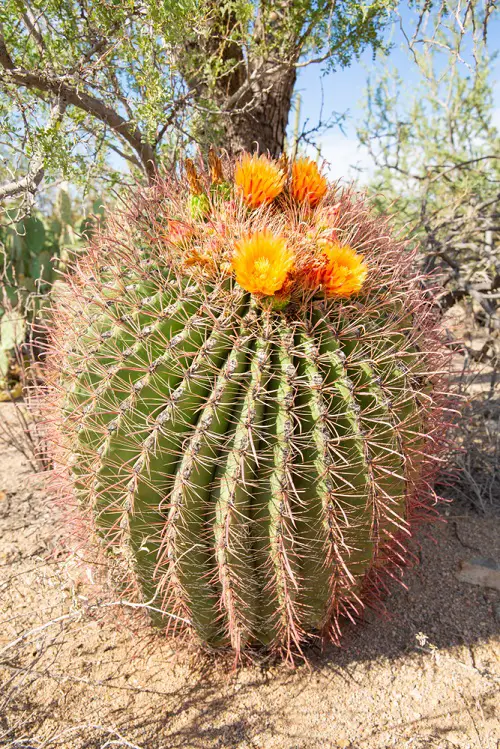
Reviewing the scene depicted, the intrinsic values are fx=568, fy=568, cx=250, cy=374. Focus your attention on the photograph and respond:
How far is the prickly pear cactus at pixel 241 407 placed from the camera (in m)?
1.71

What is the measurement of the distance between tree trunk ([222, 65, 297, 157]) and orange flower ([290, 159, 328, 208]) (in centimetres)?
118

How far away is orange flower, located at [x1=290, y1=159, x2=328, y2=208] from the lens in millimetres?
2109

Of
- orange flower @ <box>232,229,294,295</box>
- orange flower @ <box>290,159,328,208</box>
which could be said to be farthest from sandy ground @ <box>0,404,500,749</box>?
orange flower @ <box>290,159,328,208</box>

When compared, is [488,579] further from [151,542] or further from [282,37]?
[282,37]

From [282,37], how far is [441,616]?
2.85 meters

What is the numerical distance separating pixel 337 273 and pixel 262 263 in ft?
0.85

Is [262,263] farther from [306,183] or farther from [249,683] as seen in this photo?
[249,683]

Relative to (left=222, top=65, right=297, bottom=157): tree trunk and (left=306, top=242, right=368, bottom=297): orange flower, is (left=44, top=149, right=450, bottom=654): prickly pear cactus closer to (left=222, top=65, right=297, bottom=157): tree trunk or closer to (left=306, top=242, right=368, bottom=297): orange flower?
(left=306, top=242, right=368, bottom=297): orange flower

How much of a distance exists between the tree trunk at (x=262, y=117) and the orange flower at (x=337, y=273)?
167cm

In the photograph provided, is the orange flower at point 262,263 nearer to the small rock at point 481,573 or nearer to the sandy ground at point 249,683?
the sandy ground at point 249,683

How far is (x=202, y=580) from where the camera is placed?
1.88 meters

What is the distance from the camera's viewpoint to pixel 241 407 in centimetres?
171

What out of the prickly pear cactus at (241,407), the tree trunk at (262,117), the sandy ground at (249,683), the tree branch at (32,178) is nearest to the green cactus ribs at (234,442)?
the prickly pear cactus at (241,407)

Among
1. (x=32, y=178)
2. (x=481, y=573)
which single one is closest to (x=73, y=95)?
(x=32, y=178)
